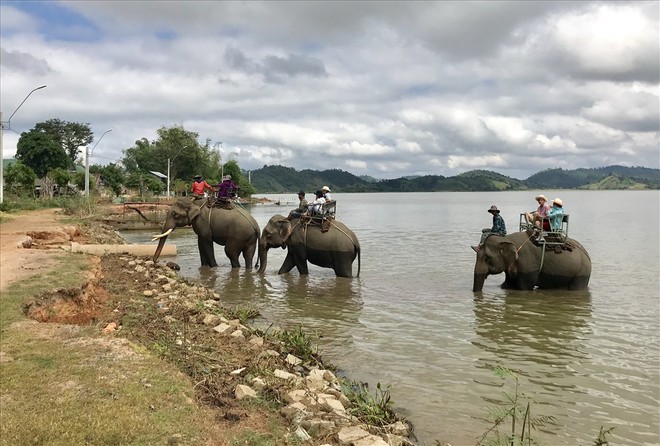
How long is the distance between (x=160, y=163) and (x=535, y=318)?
273 ft

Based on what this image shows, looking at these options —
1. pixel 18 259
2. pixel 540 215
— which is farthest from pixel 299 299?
pixel 18 259

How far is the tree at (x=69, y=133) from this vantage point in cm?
9006

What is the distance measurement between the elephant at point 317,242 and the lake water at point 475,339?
0.57m

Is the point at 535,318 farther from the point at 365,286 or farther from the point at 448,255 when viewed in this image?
the point at 448,255

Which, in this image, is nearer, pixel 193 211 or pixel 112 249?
pixel 193 211

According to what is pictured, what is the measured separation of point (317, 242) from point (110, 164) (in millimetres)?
68578

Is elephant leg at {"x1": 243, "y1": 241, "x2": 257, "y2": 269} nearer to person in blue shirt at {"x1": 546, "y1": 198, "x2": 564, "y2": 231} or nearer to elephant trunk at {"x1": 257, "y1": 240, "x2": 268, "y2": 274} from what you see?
elephant trunk at {"x1": 257, "y1": 240, "x2": 268, "y2": 274}

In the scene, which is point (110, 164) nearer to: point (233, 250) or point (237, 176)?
point (237, 176)

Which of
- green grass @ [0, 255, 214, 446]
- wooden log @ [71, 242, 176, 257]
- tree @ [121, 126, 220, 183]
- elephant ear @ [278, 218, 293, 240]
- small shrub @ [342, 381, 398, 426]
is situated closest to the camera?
green grass @ [0, 255, 214, 446]

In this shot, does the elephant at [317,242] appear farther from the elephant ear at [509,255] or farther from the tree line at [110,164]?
the tree line at [110,164]

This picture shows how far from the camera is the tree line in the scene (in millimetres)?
55781

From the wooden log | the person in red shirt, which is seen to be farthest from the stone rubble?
the person in red shirt

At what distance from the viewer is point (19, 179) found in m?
46.7

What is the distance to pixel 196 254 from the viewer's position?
24547 millimetres
